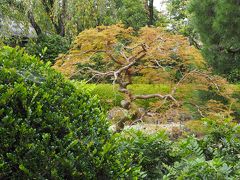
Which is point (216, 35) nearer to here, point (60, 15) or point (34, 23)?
point (60, 15)

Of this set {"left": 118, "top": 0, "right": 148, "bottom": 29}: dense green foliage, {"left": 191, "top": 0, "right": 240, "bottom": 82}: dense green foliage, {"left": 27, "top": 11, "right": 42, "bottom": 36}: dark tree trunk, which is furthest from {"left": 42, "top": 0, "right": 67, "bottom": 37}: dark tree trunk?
{"left": 191, "top": 0, "right": 240, "bottom": 82}: dense green foliage

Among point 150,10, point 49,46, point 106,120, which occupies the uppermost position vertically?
point 150,10

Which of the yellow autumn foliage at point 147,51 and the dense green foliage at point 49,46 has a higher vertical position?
the yellow autumn foliage at point 147,51

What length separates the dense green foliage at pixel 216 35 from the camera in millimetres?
5023

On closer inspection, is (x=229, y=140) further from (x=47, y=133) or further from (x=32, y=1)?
(x=32, y=1)

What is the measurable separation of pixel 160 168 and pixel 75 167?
84 centimetres

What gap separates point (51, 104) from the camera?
162cm

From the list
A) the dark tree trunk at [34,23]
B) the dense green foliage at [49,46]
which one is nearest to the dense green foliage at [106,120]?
the dense green foliage at [49,46]

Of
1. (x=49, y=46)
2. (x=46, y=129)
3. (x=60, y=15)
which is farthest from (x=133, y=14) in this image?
(x=46, y=129)

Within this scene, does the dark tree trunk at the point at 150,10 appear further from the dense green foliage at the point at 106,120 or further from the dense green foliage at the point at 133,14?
the dense green foliage at the point at 106,120

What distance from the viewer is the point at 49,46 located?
10.6 meters

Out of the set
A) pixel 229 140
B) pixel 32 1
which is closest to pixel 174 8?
pixel 32 1

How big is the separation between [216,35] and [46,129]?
425 centimetres

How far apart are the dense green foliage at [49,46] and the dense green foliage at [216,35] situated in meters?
5.67
